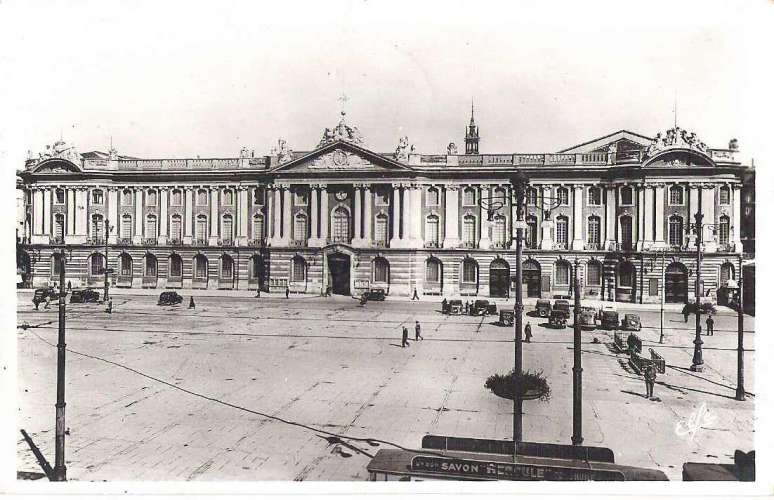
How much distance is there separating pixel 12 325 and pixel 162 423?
4537 millimetres

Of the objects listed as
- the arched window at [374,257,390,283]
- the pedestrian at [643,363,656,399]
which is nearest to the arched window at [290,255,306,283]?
the arched window at [374,257,390,283]

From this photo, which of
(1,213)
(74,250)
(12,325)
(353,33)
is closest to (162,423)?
(12,325)

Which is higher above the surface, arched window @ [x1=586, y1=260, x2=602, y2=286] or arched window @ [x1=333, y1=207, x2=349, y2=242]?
arched window @ [x1=333, y1=207, x2=349, y2=242]

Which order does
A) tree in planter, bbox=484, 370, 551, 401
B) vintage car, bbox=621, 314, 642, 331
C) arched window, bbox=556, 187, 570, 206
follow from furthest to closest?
arched window, bbox=556, 187, 570, 206, vintage car, bbox=621, 314, 642, 331, tree in planter, bbox=484, 370, 551, 401

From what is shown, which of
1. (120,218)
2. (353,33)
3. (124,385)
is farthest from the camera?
(120,218)

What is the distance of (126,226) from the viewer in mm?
46312

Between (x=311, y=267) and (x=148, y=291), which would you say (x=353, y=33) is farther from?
(x=148, y=291)

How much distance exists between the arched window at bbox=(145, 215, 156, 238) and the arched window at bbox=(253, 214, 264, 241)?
8610mm

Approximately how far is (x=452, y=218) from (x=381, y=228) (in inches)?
245

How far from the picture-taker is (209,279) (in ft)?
152

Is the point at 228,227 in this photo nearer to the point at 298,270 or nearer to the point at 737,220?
the point at 298,270

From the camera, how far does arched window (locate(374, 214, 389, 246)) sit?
4688 cm

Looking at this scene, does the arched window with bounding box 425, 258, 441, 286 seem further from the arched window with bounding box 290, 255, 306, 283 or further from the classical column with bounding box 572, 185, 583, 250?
the classical column with bounding box 572, 185, 583, 250

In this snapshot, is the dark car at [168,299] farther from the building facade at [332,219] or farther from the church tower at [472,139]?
the church tower at [472,139]
